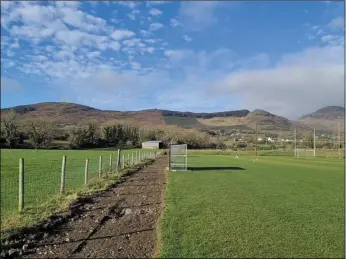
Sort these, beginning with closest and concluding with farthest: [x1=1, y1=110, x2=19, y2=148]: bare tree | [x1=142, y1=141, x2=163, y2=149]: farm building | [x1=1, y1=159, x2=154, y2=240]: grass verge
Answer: [x1=1, y1=159, x2=154, y2=240]: grass verge, [x1=1, y1=110, x2=19, y2=148]: bare tree, [x1=142, y1=141, x2=163, y2=149]: farm building

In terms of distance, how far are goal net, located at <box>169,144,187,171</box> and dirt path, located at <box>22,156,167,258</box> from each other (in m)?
17.3

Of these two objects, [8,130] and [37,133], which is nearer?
[8,130]

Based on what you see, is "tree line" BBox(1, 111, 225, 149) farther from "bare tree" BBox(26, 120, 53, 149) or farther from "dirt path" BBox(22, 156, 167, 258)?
"dirt path" BBox(22, 156, 167, 258)

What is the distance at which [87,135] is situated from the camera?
9956cm

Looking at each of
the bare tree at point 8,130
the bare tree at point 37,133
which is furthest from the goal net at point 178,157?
the bare tree at point 37,133

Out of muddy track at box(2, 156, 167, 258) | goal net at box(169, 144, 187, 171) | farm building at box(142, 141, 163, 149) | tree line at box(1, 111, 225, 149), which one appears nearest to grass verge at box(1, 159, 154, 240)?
muddy track at box(2, 156, 167, 258)

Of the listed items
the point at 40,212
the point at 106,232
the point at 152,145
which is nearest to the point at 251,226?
the point at 106,232

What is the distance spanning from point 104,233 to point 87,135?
307 ft

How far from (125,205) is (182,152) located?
1944 cm

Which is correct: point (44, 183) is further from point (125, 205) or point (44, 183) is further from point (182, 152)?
point (182, 152)

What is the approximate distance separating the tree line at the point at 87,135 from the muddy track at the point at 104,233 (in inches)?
1456

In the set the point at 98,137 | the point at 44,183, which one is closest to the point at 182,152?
the point at 44,183

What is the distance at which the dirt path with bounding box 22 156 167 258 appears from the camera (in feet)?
22.2

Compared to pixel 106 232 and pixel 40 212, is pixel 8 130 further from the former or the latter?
pixel 106 232
